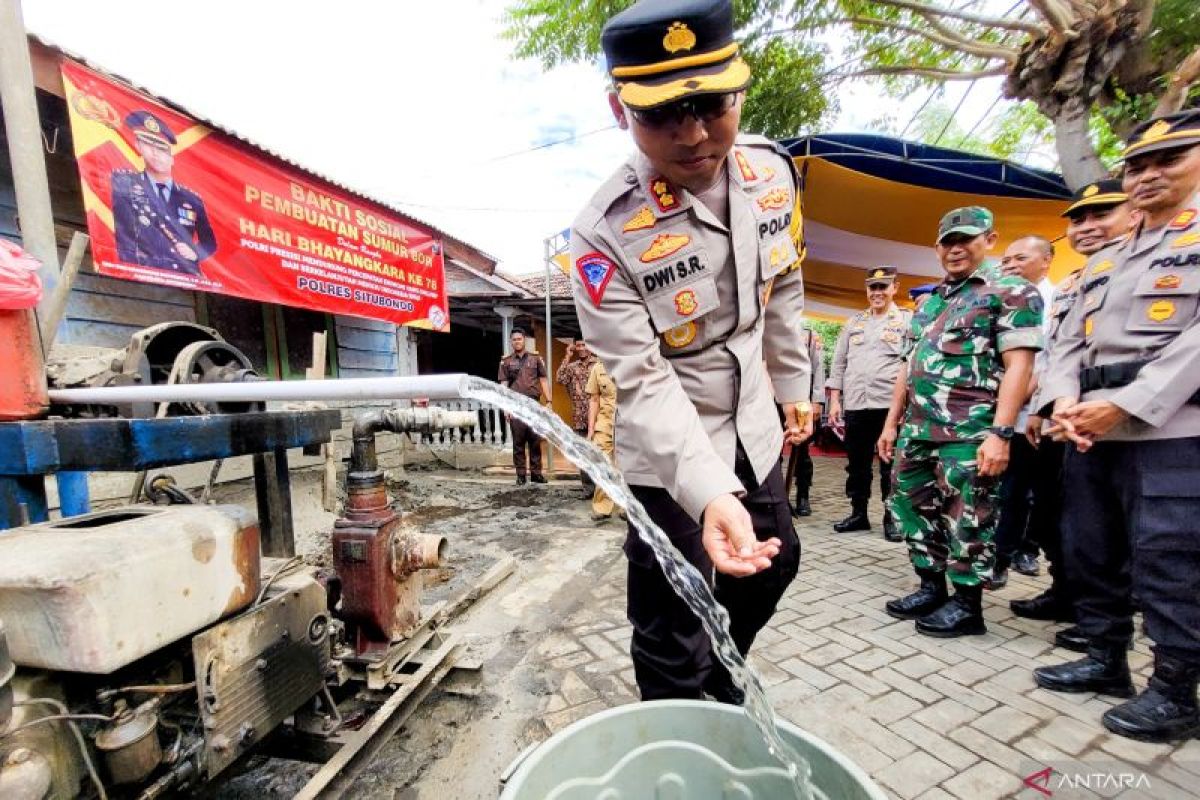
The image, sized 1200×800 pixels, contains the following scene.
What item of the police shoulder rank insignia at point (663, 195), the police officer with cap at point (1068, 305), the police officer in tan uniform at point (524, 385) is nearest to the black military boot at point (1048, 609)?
the police officer with cap at point (1068, 305)

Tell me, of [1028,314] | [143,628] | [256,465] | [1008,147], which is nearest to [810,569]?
[1028,314]

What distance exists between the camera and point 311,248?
17.7 ft

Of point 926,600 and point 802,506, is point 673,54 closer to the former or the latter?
point 926,600

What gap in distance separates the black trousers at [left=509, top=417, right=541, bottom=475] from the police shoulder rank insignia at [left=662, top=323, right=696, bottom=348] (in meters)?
5.73

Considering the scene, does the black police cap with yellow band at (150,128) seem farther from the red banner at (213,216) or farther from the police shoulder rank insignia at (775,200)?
the police shoulder rank insignia at (775,200)

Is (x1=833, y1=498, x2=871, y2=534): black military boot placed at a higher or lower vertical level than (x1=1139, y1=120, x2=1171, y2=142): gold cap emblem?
lower

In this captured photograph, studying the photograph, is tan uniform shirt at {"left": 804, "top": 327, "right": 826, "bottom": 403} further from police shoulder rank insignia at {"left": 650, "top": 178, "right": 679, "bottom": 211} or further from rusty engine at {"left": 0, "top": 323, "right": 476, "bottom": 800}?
rusty engine at {"left": 0, "top": 323, "right": 476, "bottom": 800}

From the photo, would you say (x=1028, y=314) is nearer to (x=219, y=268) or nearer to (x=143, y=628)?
(x=143, y=628)

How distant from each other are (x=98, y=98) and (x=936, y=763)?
19.1 ft

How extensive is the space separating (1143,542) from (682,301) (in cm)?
187

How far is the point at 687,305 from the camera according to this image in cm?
147

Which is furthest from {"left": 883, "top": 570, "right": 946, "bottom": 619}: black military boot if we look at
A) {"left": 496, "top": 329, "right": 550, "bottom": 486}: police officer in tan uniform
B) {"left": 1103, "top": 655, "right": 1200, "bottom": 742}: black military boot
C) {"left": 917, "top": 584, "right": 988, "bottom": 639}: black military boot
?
{"left": 496, "top": 329, "right": 550, "bottom": 486}: police officer in tan uniform

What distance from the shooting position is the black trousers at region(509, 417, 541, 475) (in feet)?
23.7

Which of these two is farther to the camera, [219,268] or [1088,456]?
[219,268]
